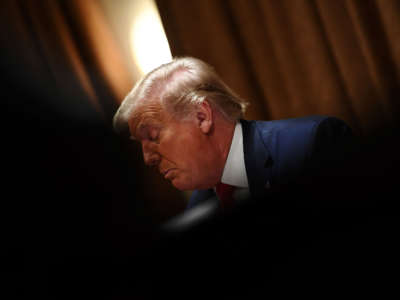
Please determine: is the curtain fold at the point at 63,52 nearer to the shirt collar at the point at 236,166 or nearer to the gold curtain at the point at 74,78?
Result: the gold curtain at the point at 74,78

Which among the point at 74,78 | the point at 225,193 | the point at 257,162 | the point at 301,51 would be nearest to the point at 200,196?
the point at 225,193

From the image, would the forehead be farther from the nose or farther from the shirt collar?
the shirt collar

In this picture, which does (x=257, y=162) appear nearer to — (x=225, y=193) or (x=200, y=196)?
(x=225, y=193)

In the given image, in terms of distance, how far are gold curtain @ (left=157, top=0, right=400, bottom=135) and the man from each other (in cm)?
19

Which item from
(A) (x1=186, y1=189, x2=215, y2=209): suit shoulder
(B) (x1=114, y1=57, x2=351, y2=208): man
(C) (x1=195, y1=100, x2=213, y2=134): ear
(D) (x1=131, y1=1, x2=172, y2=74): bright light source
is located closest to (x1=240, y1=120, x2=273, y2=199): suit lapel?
(B) (x1=114, y1=57, x2=351, y2=208): man

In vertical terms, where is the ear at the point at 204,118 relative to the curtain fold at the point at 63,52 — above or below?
below

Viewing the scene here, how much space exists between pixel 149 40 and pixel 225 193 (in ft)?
2.07

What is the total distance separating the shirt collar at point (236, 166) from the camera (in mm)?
978

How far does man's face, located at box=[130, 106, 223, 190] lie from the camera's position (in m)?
0.97

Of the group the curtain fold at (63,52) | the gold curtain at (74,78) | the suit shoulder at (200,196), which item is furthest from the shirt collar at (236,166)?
the curtain fold at (63,52)

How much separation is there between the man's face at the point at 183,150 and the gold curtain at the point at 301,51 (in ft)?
1.02

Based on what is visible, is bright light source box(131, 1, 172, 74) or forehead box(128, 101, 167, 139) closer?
forehead box(128, 101, 167, 139)

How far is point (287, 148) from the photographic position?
2.98 ft

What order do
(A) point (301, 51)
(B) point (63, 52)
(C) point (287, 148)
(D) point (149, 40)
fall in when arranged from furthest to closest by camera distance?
(B) point (63, 52) → (D) point (149, 40) → (A) point (301, 51) → (C) point (287, 148)
